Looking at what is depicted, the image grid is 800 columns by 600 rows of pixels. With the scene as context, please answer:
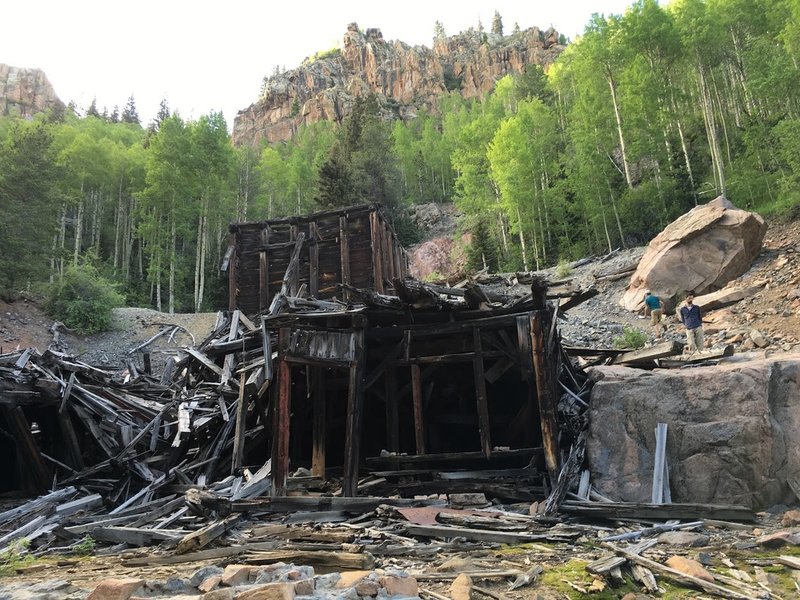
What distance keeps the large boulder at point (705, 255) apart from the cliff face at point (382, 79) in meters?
68.4

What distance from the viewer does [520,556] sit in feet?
16.3

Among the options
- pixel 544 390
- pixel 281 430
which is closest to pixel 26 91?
pixel 281 430

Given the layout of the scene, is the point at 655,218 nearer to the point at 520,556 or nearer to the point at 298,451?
the point at 298,451

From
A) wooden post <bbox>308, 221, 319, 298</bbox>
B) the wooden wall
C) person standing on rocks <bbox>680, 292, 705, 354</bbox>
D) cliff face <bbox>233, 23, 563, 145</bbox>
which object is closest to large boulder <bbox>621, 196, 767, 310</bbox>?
person standing on rocks <bbox>680, 292, 705, 354</bbox>

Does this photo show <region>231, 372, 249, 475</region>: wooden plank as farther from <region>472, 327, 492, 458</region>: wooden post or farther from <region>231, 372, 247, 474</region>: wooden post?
<region>472, 327, 492, 458</region>: wooden post

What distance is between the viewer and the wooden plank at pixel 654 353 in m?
9.01

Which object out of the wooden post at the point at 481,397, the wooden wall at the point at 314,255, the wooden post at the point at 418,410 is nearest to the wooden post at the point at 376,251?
the wooden wall at the point at 314,255

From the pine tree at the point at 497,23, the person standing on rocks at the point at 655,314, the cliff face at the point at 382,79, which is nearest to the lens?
the person standing on rocks at the point at 655,314

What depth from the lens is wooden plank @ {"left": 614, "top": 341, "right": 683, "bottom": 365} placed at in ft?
29.6

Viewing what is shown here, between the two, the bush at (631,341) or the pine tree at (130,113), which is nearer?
the bush at (631,341)

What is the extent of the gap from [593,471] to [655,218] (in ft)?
79.2

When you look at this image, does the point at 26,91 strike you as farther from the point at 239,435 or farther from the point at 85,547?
the point at 85,547

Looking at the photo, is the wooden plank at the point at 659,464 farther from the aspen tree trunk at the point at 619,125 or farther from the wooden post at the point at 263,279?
the aspen tree trunk at the point at 619,125

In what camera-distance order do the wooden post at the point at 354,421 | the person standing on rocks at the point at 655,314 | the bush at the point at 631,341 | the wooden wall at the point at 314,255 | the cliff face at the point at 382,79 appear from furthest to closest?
1. the cliff face at the point at 382,79
2. the wooden wall at the point at 314,255
3. the person standing on rocks at the point at 655,314
4. the bush at the point at 631,341
5. the wooden post at the point at 354,421
